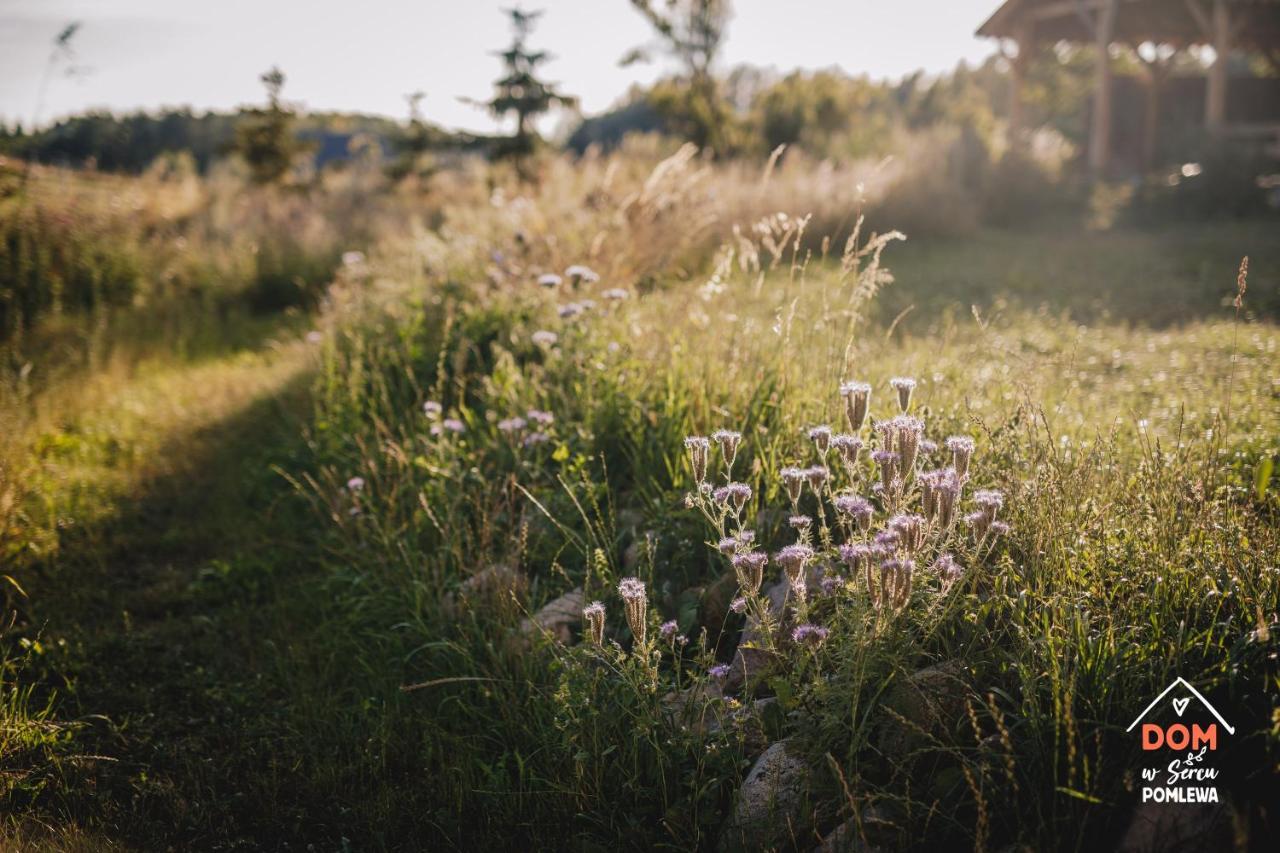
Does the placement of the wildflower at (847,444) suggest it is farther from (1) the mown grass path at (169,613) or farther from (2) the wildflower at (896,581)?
(1) the mown grass path at (169,613)

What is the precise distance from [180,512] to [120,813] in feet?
8.37

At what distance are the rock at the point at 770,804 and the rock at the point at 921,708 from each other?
0.24 metres

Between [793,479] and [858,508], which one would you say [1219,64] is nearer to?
[793,479]

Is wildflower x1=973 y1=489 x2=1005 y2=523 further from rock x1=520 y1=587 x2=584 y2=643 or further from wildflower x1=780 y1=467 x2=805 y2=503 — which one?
rock x1=520 y1=587 x2=584 y2=643

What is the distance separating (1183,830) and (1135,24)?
21.1 metres

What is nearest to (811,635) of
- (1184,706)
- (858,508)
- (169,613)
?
(858,508)

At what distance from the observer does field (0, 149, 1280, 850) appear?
2.04m

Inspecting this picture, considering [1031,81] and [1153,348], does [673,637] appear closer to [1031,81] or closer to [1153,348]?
[1153,348]

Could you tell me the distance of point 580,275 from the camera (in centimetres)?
509

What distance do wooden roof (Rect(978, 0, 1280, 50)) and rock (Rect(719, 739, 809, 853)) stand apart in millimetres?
19037

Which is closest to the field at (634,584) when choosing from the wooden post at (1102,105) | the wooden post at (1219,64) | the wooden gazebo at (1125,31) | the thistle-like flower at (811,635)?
the thistle-like flower at (811,635)

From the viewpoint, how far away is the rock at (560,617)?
2902 mm

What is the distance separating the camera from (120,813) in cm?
246

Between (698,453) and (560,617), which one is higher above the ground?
(698,453)
